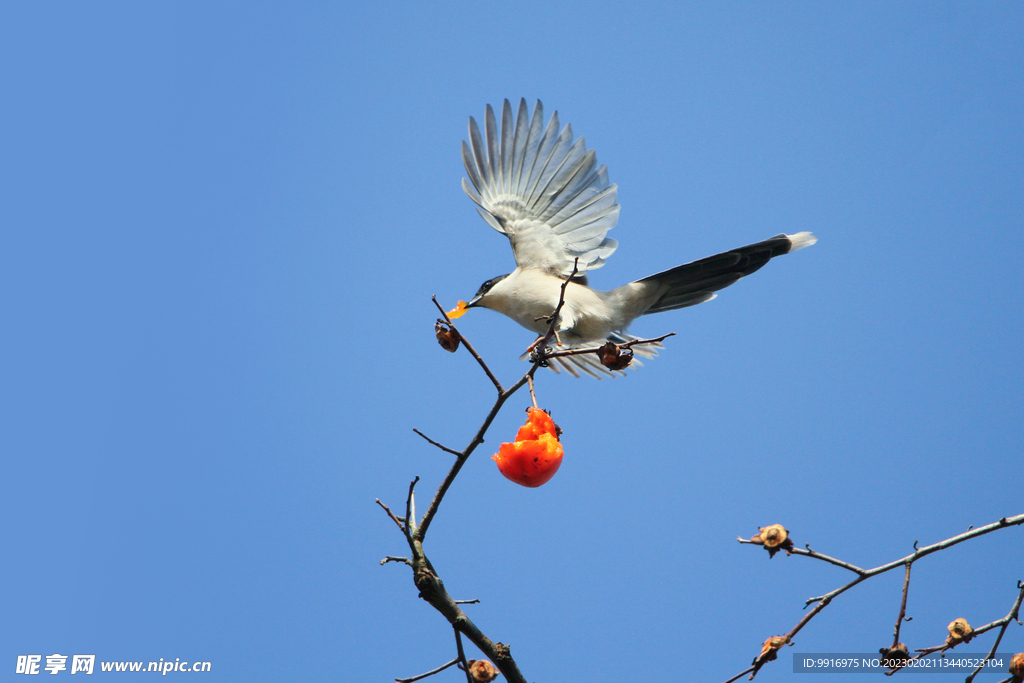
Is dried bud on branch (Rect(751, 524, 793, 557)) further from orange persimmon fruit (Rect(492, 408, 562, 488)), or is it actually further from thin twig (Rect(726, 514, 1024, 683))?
orange persimmon fruit (Rect(492, 408, 562, 488))

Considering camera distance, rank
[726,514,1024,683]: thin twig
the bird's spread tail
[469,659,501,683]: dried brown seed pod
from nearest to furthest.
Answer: [726,514,1024,683]: thin twig → [469,659,501,683]: dried brown seed pod → the bird's spread tail

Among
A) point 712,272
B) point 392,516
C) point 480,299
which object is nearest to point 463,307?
point 480,299

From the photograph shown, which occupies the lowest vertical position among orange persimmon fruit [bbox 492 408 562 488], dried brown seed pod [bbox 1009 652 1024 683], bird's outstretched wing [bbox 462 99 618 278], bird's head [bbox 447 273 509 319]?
dried brown seed pod [bbox 1009 652 1024 683]

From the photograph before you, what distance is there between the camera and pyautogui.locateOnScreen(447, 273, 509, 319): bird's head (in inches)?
159

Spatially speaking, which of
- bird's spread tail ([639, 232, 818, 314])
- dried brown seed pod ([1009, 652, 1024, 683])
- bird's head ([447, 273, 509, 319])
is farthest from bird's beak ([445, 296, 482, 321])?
dried brown seed pod ([1009, 652, 1024, 683])

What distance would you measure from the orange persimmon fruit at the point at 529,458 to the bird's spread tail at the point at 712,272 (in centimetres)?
152

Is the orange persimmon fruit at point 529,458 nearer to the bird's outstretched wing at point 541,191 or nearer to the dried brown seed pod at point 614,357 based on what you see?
the dried brown seed pod at point 614,357

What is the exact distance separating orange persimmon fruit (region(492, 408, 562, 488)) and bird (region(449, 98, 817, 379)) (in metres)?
1.24

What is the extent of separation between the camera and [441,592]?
210 cm

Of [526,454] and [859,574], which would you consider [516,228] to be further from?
[859,574]

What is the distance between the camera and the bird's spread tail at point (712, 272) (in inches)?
139

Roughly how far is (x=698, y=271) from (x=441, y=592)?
89.7 inches

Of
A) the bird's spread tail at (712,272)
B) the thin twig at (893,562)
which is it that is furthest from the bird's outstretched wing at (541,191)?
the thin twig at (893,562)

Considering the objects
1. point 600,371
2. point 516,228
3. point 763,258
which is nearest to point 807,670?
point 763,258
